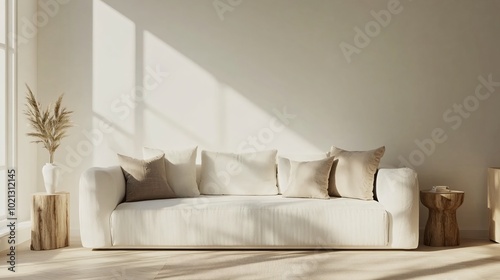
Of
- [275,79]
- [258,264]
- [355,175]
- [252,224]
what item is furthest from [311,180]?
[275,79]

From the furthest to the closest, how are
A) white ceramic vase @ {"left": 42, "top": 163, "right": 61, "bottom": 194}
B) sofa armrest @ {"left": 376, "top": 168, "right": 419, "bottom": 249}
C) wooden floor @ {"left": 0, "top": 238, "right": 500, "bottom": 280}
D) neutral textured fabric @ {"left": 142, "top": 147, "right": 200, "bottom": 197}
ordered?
1. neutral textured fabric @ {"left": 142, "top": 147, "right": 200, "bottom": 197}
2. white ceramic vase @ {"left": 42, "top": 163, "right": 61, "bottom": 194}
3. sofa armrest @ {"left": 376, "top": 168, "right": 419, "bottom": 249}
4. wooden floor @ {"left": 0, "top": 238, "right": 500, "bottom": 280}

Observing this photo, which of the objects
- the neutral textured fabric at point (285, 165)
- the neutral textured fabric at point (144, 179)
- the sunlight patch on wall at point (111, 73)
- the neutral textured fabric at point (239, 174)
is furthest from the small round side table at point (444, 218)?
the sunlight patch on wall at point (111, 73)

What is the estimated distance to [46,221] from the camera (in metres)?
5.59

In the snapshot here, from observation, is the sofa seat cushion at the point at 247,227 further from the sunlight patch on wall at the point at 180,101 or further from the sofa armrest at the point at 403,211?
the sunlight patch on wall at the point at 180,101

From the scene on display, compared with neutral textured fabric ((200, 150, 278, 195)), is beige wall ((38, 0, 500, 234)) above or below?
above

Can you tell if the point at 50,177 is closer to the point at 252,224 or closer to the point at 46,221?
the point at 46,221

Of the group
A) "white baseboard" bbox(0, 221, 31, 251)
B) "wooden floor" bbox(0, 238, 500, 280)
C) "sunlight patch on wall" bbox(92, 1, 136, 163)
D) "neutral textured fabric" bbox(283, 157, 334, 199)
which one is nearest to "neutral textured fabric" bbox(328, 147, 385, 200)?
"neutral textured fabric" bbox(283, 157, 334, 199)

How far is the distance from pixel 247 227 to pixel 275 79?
71.7 inches

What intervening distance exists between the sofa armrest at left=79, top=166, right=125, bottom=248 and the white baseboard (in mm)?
706

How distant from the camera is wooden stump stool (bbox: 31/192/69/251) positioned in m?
5.57

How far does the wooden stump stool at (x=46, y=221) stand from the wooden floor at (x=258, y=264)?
0.11m

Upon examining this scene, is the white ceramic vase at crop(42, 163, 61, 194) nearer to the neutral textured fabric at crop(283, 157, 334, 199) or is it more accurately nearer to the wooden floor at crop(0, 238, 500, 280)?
the wooden floor at crop(0, 238, 500, 280)

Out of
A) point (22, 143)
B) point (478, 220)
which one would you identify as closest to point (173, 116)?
point (22, 143)

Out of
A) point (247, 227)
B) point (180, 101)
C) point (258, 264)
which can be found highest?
point (180, 101)
